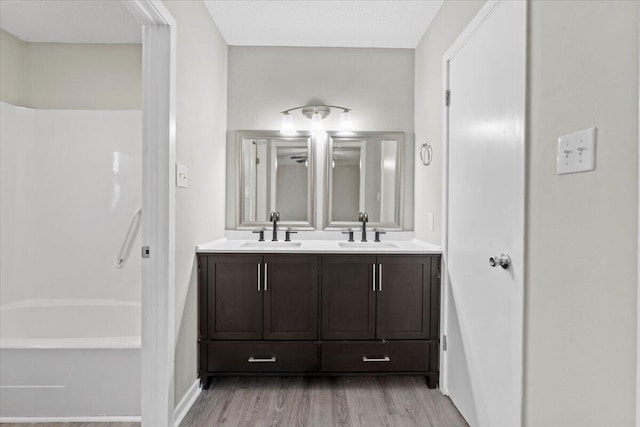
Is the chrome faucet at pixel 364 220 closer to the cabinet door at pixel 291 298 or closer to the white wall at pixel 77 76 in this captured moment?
the cabinet door at pixel 291 298

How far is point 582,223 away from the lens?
0.99 meters

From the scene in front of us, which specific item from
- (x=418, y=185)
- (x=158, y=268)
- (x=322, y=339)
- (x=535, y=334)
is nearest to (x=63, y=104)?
(x=158, y=268)

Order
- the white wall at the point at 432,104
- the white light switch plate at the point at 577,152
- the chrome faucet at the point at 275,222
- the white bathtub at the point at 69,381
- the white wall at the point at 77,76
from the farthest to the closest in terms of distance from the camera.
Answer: the chrome faucet at the point at 275,222, the white wall at the point at 77,76, the white wall at the point at 432,104, the white bathtub at the point at 69,381, the white light switch plate at the point at 577,152

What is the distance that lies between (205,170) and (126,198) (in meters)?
0.82

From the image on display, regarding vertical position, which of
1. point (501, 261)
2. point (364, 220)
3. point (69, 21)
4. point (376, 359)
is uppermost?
point (69, 21)

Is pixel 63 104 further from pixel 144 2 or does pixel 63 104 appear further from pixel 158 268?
pixel 158 268

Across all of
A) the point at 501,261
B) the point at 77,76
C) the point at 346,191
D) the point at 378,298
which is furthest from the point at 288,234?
the point at 77,76

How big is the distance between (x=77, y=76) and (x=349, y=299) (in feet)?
8.30

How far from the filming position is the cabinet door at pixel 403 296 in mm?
2182

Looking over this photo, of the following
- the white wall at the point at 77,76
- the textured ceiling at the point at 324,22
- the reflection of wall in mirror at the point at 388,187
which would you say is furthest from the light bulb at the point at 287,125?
the white wall at the point at 77,76

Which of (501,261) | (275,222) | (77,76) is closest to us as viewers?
(501,261)

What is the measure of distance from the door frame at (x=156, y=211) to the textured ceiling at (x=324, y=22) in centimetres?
85

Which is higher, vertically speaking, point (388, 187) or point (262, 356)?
point (388, 187)

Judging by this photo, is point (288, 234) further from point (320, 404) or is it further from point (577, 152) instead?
point (577, 152)
